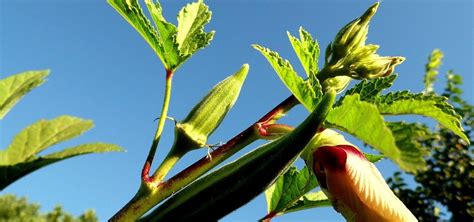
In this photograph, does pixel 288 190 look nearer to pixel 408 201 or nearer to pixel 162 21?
pixel 162 21

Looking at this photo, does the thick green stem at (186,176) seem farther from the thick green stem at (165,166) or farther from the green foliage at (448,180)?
the green foliage at (448,180)

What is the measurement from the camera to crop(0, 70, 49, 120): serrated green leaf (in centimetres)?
70

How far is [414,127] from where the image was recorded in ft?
2.23

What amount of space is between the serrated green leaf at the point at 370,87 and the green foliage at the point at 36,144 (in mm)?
393

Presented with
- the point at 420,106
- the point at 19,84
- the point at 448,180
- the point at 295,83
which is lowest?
the point at 448,180

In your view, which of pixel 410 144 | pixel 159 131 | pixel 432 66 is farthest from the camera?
pixel 432 66

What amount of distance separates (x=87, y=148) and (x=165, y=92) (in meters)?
0.34

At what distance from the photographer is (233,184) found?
0.82 meters

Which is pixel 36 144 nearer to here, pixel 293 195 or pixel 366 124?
pixel 366 124

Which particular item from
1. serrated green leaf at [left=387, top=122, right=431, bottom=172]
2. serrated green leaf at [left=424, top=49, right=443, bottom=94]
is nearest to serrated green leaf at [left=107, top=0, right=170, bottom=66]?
serrated green leaf at [left=387, top=122, right=431, bottom=172]

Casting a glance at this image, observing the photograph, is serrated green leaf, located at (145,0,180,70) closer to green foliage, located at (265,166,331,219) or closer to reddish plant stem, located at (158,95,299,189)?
reddish plant stem, located at (158,95,299,189)

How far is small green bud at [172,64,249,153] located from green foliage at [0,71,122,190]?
250 mm

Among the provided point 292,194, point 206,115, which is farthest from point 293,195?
point 206,115

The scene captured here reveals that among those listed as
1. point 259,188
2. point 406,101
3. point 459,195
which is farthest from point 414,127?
point 459,195
